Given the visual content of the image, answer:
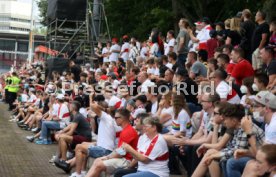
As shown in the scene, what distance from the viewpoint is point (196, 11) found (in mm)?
26578

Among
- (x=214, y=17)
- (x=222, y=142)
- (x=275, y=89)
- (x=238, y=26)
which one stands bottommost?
(x=222, y=142)

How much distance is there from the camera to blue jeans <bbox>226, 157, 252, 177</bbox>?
7398 millimetres

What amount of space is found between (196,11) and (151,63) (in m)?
10.5

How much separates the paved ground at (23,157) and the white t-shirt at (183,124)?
10.2ft

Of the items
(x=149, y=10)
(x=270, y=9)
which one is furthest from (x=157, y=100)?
(x=149, y=10)

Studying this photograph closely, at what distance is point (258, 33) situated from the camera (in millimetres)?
12672

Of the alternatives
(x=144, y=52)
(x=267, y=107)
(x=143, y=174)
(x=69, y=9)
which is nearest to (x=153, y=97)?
(x=143, y=174)

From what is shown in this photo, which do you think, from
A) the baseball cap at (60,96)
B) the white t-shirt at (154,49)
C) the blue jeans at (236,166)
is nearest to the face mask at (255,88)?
the blue jeans at (236,166)

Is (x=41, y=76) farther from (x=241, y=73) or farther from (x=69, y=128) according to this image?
(x=241, y=73)

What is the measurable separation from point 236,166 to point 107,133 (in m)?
3.98

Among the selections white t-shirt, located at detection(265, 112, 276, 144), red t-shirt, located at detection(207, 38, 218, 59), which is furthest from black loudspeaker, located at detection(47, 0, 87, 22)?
white t-shirt, located at detection(265, 112, 276, 144)

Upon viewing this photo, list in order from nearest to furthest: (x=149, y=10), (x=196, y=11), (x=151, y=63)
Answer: (x=151, y=63) < (x=196, y=11) < (x=149, y=10)

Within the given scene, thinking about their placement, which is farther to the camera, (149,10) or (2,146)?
(149,10)

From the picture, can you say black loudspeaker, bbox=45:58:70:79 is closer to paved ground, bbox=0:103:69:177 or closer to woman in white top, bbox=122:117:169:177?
paved ground, bbox=0:103:69:177
